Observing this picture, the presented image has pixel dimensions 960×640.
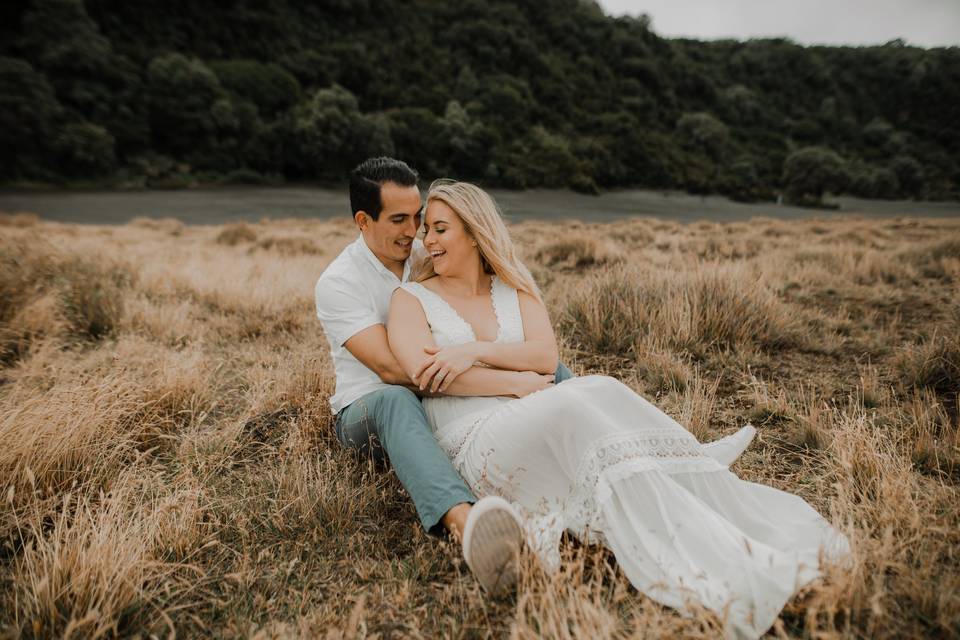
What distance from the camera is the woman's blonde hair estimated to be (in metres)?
2.67

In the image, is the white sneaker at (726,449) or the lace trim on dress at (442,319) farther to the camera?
the lace trim on dress at (442,319)

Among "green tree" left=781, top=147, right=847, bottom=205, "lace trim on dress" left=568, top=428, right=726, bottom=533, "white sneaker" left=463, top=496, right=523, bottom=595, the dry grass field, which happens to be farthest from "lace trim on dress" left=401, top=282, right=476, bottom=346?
"green tree" left=781, top=147, right=847, bottom=205

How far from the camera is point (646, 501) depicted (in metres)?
1.68

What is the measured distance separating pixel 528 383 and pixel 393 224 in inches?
48.3

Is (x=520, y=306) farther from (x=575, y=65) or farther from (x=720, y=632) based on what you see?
(x=575, y=65)

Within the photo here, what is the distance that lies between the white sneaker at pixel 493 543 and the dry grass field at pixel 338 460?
8 centimetres

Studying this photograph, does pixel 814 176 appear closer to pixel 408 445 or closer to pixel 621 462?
pixel 621 462

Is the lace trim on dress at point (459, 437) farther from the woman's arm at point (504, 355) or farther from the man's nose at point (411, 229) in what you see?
the man's nose at point (411, 229)

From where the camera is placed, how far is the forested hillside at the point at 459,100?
3772 centimetres

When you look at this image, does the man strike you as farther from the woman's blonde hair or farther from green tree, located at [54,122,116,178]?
green tree, located at [54,122,116,178]

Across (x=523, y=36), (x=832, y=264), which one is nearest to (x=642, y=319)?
(x=832, y=264)

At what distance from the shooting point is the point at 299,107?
4672cm

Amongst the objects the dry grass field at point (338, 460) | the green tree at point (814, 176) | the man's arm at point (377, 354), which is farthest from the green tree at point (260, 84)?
the man's arm at point (377, 354)

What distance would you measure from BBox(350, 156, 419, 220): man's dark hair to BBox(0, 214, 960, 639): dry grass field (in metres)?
1.30
